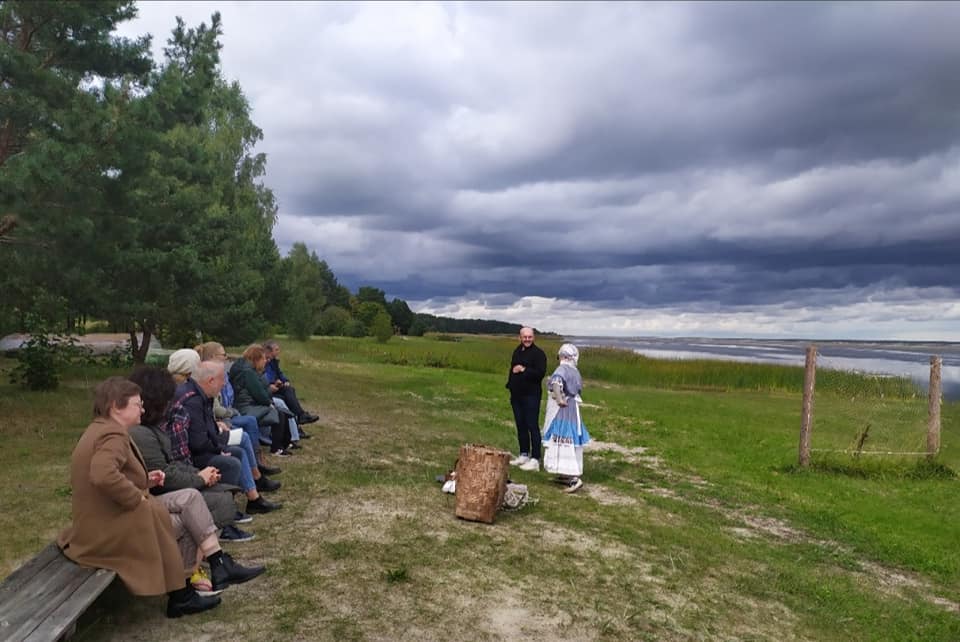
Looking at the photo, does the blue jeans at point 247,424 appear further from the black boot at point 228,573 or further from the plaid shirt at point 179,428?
the black boot at point 228,573

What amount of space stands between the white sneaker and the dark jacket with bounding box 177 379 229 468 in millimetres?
4920

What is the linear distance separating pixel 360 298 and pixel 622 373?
78575 mm

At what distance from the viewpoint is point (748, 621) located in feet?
16.0

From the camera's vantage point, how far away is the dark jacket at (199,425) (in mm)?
5391

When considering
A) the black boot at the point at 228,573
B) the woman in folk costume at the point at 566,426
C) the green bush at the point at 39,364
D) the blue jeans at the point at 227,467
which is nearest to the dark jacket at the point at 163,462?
the black boot at the point at 228,573

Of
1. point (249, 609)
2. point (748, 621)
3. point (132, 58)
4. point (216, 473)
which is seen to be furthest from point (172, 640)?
point (132, 58)

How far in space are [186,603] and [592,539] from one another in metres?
3.69

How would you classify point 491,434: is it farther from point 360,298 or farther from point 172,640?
point 360,298

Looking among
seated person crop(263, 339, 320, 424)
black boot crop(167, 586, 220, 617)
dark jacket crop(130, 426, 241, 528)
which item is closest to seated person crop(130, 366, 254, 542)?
dark jacket crop(130, 426, 241, 528)

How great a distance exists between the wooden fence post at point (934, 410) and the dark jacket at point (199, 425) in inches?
451

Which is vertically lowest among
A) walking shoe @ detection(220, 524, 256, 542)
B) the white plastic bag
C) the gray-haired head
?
walking shoe @ detection(220, 524, 256, 542)

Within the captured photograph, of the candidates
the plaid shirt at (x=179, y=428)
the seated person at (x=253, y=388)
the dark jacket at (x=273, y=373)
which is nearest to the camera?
the plaid shirt at (x=179, y=428)

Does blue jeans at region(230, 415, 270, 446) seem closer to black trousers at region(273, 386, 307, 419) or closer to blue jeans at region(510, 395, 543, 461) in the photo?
black trousers at region(273, 386, 307, 419)

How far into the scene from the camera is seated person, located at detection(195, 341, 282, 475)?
6.68 meters
